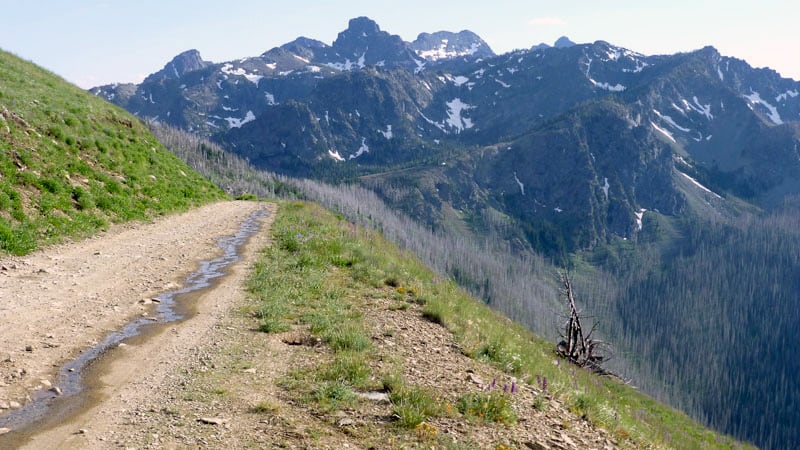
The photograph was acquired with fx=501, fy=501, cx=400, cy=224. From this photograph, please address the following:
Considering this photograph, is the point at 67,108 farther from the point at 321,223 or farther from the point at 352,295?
the point at 352,295

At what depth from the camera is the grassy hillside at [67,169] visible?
18.6m

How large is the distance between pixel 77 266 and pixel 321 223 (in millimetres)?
16554

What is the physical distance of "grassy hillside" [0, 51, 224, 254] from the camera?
61.2 feet

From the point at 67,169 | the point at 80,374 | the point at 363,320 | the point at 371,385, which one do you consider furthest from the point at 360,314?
the point at 67,169

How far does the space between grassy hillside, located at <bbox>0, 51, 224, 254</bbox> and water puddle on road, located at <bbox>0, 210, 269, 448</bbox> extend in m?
5.75

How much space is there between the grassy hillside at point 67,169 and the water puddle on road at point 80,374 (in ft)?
18.9

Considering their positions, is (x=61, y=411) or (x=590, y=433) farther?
(x=590, y=433)

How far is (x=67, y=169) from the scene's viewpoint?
23.7m

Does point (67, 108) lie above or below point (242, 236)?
above

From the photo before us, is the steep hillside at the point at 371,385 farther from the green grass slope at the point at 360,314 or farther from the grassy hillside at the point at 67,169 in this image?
the grassy hillside at the point at 67,169

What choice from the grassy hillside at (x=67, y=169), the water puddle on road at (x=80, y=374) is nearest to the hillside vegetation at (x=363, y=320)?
the water puddle on road at (x=80, y=374)

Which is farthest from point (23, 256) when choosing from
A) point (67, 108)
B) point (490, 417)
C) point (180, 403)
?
point (67, 108)

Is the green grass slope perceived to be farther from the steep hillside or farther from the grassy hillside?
the grassy hillside

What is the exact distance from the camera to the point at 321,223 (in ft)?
103
